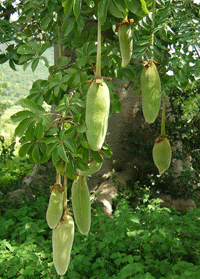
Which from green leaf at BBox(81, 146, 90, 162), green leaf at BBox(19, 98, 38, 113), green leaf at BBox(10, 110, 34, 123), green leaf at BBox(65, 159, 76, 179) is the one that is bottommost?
green leaf at BBox(65, 159, 76, 179)

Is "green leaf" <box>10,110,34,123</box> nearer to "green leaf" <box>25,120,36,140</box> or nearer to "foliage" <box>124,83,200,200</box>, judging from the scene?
"green leaf" <box>25,120,36,140</box>

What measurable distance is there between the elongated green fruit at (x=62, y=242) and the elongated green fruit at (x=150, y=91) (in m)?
0.26

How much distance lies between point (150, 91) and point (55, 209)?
0.92ft

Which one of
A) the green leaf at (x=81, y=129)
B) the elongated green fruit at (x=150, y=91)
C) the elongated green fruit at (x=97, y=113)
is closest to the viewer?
the elongated green fruit at (x=97, y=113)

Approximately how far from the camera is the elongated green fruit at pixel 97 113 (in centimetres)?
50

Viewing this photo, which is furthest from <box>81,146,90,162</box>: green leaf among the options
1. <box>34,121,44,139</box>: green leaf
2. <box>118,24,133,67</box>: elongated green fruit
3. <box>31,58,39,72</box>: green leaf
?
<box>31,58,39,72</box>: green leaf

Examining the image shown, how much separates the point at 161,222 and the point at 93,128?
72.1 inches

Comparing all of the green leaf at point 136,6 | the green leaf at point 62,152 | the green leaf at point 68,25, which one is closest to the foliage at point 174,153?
the green leaf at point 68,25

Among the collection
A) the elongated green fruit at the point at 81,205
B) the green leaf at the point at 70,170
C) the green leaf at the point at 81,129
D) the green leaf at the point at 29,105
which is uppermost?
the green leaf at the point at 29,105

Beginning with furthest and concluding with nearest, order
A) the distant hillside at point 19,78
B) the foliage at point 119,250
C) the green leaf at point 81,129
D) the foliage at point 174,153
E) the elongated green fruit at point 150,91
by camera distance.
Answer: the distant hillside at point 19,78 → the foliage at point 174,153 → the foliage at point 119,250 → the green leaf at point 81,129 → the elongated green fruit at point 150,91

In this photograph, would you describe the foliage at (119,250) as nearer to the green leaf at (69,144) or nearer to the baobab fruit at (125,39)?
the green leaf at (69,144)

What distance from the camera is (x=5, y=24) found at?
1.64 meters

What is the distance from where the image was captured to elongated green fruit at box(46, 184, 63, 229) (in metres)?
0.62

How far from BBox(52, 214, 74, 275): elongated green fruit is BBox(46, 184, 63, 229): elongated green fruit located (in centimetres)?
2
